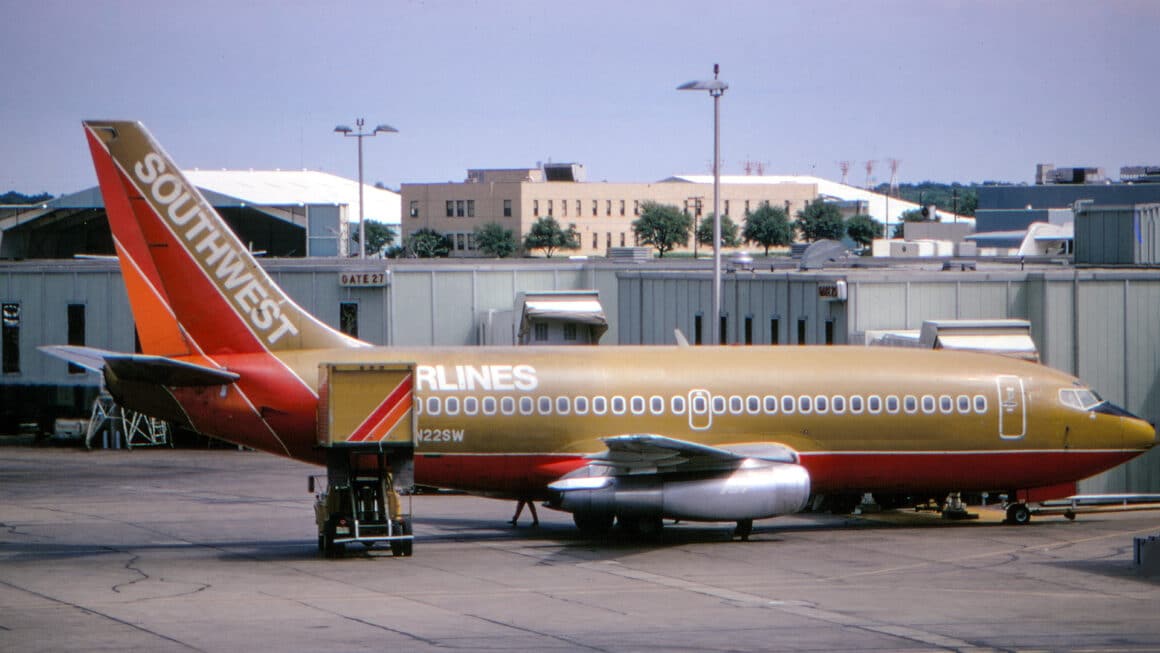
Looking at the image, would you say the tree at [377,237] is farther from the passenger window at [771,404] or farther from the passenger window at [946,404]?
the passenger window at [946,404]

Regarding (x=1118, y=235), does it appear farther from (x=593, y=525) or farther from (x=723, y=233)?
(x=723, y=233)

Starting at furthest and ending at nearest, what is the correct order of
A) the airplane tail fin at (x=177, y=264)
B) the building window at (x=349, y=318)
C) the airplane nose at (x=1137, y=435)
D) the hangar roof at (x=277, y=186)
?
the hangar roof at (x=277, y=186)
the building window at (x=349, y=318)
the airplane nose at (x=1137, y=435)
the airplane tail fin at (x=177, y=264)

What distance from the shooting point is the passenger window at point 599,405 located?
33188 millimetres

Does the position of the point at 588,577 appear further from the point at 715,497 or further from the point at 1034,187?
the point at 1034,187

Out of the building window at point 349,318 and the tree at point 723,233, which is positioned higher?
the tree at point 723,233

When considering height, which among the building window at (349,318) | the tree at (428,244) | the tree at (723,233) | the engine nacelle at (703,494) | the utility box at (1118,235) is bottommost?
the engine nacelle at (703,494)

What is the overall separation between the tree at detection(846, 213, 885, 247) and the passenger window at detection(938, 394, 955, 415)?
115691mm

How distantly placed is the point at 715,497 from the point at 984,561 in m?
5.70

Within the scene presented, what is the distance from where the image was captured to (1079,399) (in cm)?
3475

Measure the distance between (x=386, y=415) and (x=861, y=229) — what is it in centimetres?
12201

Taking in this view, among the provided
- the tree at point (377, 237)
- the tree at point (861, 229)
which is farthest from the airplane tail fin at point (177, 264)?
the tree at point (861, 229)

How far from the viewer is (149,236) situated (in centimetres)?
3228

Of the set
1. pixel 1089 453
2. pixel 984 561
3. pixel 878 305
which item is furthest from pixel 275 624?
pixel 878 305

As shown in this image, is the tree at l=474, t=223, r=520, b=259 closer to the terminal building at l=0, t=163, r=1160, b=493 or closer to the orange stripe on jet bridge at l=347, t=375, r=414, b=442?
the terminal building at l=0, t=163, r=1160, b=493
